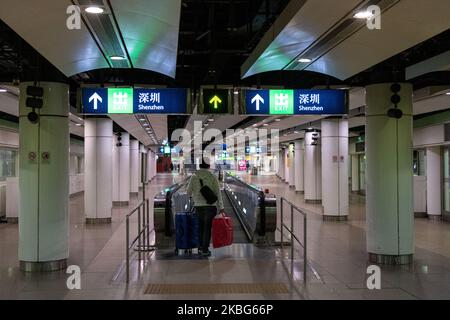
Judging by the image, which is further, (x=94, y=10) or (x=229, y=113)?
(x=229, y=113)

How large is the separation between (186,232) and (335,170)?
23.8ft

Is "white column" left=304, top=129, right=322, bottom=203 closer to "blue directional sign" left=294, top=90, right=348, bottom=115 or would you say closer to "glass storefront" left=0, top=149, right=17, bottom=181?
"blue directional sign" left=294, top=90, right=348, bottom=115

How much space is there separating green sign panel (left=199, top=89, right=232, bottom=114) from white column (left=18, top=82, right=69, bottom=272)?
252cm

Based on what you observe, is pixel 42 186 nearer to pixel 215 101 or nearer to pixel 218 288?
pixel 215 101

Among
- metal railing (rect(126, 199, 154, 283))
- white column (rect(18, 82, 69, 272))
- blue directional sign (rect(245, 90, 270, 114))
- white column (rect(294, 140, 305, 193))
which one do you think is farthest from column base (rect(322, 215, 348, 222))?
white column (rect(294, 140, 305, 193))

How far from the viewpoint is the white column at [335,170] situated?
1440 cm

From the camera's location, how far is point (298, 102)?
8.94m

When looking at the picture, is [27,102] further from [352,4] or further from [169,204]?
[352,4]

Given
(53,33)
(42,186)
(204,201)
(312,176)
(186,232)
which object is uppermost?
(53,33)

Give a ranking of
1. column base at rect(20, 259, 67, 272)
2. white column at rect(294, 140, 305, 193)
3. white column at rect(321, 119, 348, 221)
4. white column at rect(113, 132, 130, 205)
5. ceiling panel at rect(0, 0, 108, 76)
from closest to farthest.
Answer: ceiling panel at rect(0, 0, 108, 76) < column base at rect(20, 259, 67, 272) < white column at rect(321, 119, 348, 221) < white column at rect(113, 132, 130, 205) < white column at rect(294, 140, 305, 193)

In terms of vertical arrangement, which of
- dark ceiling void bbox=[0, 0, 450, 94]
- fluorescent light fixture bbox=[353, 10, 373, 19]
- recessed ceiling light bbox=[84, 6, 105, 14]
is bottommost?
recessed ceiling light bbox=[84, 6, 105, 14]

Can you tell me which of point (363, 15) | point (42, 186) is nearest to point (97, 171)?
point (42, 186)

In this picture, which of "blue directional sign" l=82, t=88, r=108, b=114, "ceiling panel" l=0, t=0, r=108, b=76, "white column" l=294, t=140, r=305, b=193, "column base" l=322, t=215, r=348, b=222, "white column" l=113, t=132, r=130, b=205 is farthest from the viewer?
"white column" l=294, t=140, r=305, b=193

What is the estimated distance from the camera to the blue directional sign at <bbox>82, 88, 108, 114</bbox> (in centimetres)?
859
